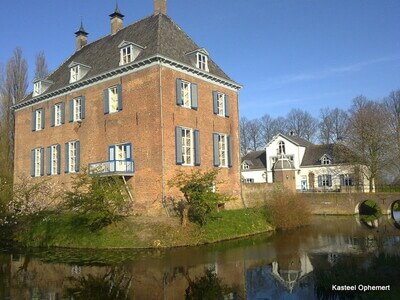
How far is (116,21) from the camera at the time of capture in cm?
2969

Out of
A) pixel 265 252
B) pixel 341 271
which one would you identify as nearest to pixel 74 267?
pixel 265 252

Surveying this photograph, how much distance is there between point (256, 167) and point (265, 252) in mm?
35841

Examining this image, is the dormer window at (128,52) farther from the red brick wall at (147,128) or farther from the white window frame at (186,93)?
the white window frame at (186,93)

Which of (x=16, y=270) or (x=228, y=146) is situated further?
(x=228, y=146)

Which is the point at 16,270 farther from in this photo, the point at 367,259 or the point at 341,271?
the point at 367,259

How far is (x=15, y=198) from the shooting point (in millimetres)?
22359

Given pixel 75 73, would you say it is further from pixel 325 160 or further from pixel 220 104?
pixel 325 160

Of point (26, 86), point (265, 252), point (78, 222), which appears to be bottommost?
point (265, 252)

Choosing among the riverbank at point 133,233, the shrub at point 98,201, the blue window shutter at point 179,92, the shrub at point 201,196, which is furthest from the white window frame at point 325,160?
the shrub at point 98,201

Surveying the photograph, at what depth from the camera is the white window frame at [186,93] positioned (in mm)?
23359

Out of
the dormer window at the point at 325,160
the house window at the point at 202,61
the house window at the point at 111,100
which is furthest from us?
the dormer window at the point at 325,160

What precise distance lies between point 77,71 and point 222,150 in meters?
11.8

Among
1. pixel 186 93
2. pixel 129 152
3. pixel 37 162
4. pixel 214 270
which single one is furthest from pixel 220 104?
pixel 214 270

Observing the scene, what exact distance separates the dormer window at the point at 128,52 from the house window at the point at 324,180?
2983 cm
